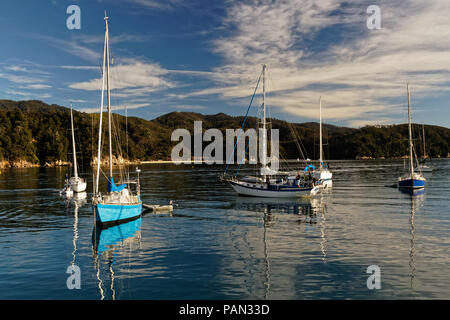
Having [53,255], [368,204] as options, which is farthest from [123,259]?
[368,204]

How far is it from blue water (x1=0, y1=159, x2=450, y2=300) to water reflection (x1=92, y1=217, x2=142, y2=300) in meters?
0.07

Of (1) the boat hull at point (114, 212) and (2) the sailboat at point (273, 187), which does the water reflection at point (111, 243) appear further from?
(2) the sailboat at point (273, 187)

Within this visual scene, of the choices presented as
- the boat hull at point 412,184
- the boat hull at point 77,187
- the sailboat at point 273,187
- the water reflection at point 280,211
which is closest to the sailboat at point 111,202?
the water reflection at point 280,211

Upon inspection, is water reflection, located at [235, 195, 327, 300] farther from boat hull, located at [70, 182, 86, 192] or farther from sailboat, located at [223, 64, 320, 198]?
boat hull, located at [70, 182, 86, 192]

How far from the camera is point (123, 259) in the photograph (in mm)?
20234

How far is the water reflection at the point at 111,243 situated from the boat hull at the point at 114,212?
25.7 inches

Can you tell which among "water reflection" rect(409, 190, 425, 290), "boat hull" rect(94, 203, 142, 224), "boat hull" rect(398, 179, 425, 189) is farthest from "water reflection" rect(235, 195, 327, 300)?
"boat hull" rect(398, 179, 425, 189)

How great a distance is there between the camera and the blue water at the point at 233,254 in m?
15.2

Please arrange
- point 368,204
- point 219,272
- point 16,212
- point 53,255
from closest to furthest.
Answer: point 219,272
point 53,255
point 16,212
point 368,204

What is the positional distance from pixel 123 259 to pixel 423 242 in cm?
2002

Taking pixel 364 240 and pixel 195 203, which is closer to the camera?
pixel 364 240

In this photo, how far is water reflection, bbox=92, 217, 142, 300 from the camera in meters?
17.1
